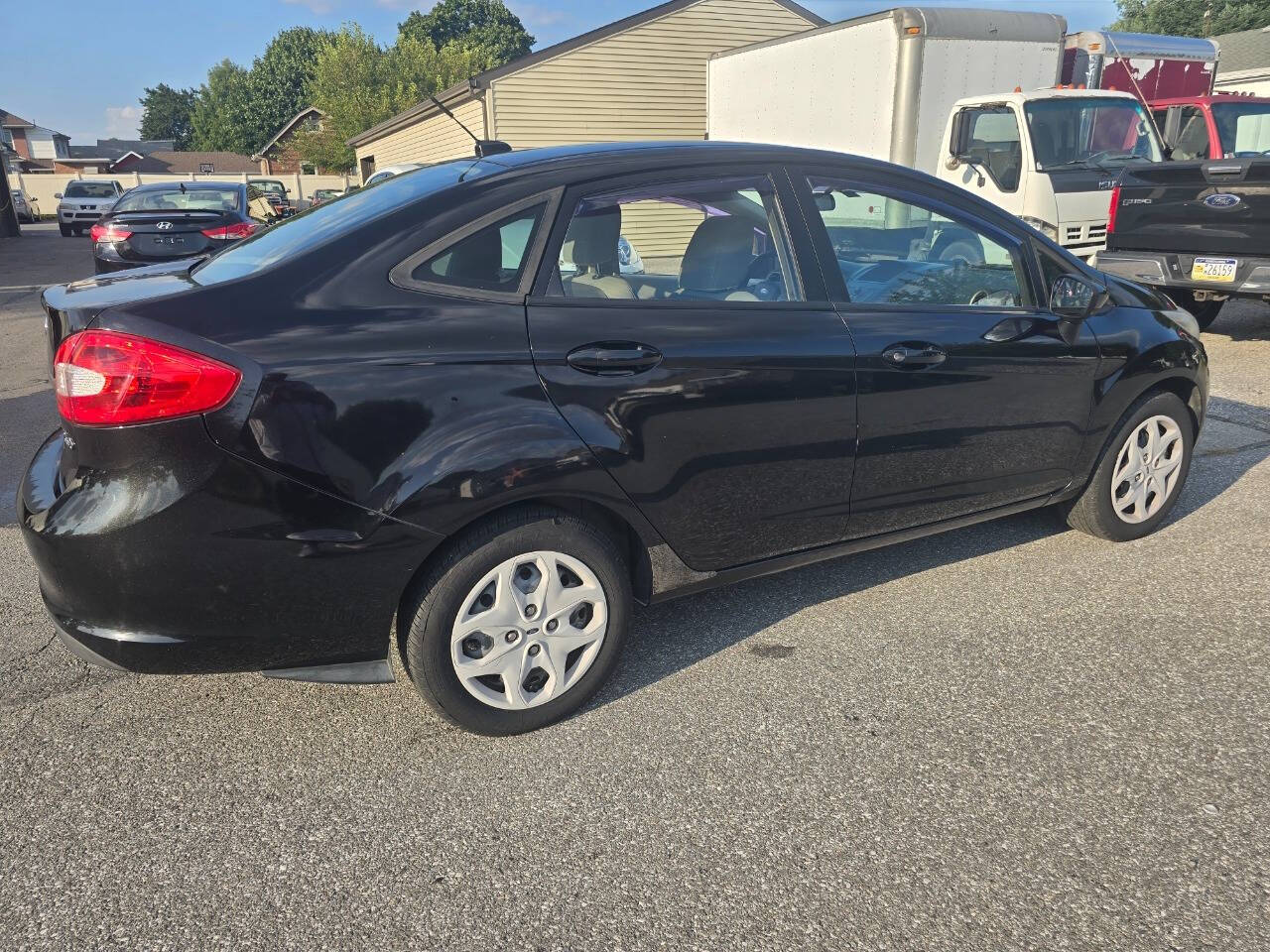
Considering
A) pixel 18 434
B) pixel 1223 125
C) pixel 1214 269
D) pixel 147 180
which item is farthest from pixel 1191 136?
pixel 147 180

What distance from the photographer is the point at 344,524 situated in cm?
238

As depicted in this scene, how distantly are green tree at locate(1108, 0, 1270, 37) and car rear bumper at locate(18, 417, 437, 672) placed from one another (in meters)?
59.8

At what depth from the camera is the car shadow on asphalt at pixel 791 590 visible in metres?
3.22

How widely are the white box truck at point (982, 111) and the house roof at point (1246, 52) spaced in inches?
1200

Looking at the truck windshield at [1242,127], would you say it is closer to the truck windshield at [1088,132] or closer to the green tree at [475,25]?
the truck windshield at [1088,132]

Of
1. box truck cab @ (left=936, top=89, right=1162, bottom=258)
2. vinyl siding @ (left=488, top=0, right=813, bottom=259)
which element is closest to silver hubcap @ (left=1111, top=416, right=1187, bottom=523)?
box truck cab @ (left=936, top=89, right=1162, bottom=258)

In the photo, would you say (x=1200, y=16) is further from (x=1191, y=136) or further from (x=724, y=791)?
(x=724, y=791)

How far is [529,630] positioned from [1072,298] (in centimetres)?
249

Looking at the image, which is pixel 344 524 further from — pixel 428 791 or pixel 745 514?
pixel 745 514

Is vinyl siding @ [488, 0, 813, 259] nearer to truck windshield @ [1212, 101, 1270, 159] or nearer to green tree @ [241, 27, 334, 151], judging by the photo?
truck windshield @ [1212, 101, 1270, 159]

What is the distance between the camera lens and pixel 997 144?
941cm

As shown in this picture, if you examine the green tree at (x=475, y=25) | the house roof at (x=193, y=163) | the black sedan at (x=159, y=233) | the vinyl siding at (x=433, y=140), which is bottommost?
the black sedan at (x=159, y=233)

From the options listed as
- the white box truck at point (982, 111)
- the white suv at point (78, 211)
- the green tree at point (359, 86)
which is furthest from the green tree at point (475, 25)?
the white box truck at point (982, 111)

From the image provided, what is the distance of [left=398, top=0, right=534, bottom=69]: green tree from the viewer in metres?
91.1
